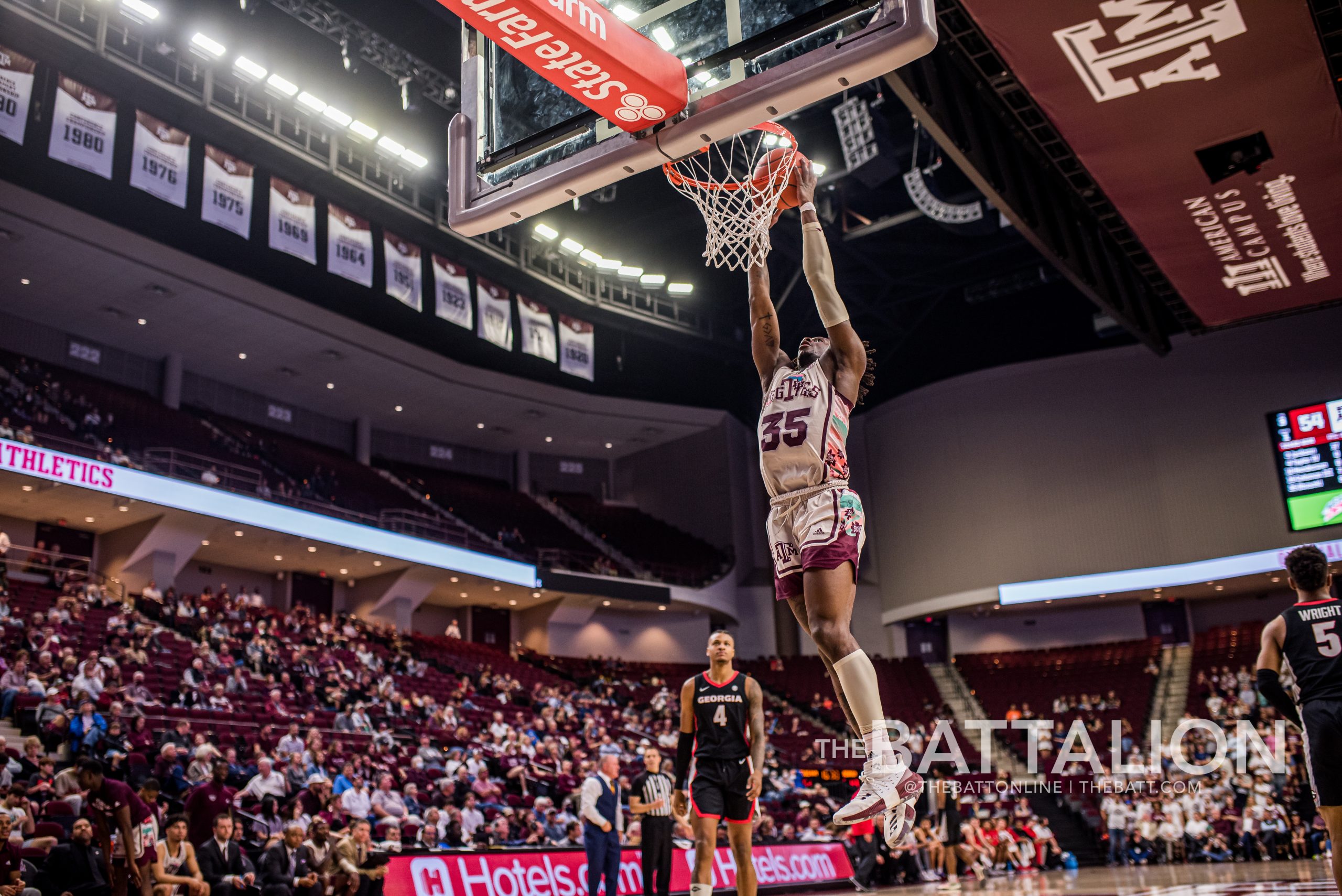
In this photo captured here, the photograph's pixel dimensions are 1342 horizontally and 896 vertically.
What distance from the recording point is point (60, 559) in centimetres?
2369

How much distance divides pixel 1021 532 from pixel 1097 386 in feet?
16.1

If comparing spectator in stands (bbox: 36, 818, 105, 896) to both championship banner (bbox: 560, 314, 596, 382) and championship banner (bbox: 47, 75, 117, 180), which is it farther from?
championship banner (bbox: 560, 314, 596, 382)

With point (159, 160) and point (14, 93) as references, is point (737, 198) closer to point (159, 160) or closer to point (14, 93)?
point (14, 93)

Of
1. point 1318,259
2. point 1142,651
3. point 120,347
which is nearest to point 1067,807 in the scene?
point 1142,651

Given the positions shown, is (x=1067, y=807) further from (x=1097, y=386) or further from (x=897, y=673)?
(x=1097, y=386)

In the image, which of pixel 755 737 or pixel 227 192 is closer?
pixel 755 737

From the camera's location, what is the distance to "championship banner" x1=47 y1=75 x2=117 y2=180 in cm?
1855

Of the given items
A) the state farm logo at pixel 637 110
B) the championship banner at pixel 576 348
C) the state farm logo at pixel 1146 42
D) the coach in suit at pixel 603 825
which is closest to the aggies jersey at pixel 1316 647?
the state farm logo at pixel 637 110

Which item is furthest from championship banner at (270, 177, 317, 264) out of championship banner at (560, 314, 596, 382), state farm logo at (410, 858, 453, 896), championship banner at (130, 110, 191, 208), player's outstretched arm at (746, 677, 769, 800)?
player's outstretched arm at (746, 677, 769, 800)

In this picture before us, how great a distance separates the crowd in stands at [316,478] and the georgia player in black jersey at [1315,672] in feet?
69.0

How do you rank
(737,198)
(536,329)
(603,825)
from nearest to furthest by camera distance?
1. (737,198)
2. (603,825)
3. (536,329)

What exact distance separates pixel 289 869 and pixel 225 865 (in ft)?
1.73

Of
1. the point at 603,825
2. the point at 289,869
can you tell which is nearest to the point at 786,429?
the point at 603,825

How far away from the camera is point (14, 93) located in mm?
18109
